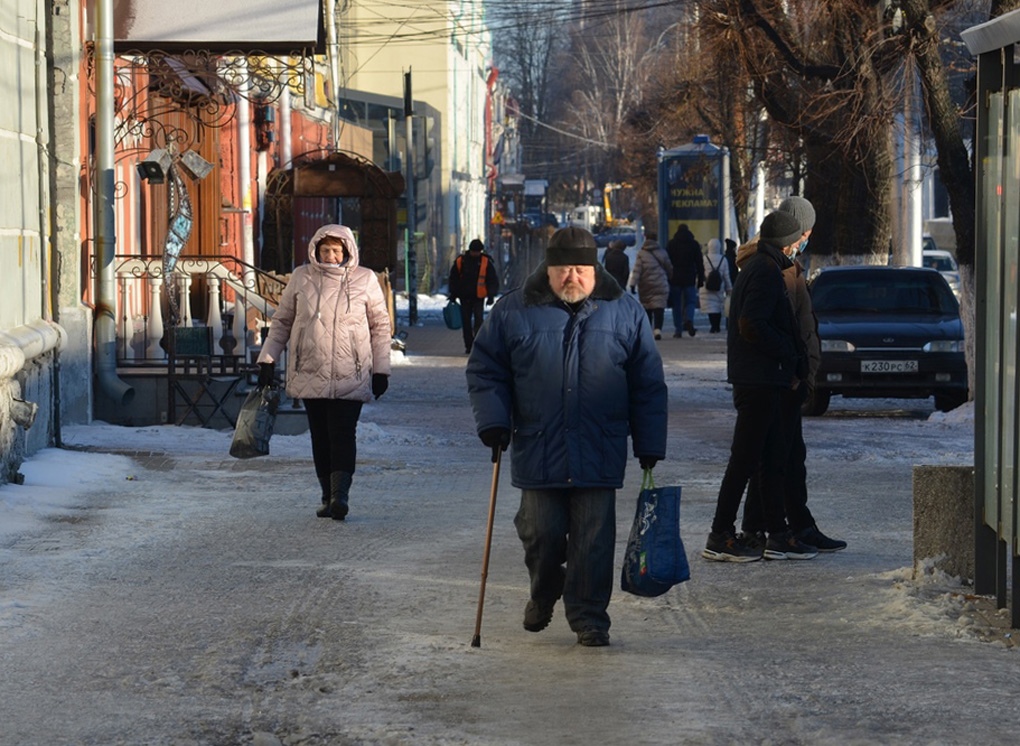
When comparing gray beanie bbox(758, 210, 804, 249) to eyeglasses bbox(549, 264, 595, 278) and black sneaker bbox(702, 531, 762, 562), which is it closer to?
black sneaker bbox(702, 531, 762, 562)

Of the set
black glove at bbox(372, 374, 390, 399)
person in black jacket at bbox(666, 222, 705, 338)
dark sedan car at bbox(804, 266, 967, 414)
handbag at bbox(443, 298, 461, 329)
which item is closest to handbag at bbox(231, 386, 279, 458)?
black glove at bbox(372, 374, 390, 399)

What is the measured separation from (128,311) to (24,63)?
156 inches

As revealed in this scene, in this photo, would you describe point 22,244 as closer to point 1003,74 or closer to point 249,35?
point 249,35

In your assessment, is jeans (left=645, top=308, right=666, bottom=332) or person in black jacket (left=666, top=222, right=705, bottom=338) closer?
jeans (left=645, top=308, right=666, bottom=332)

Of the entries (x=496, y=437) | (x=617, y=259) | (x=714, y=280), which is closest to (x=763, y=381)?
(x=496, y=437)

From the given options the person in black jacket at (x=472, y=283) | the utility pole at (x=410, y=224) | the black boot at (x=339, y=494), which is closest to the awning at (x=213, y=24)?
the black boot at (x=339, y=494)

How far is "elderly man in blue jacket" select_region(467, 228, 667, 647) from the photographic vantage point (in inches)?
277

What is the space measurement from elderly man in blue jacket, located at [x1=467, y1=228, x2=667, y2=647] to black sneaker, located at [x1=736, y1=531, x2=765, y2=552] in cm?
230

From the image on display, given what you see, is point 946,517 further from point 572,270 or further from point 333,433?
point 333,433

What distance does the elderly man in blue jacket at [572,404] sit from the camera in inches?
277

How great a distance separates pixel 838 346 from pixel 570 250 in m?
11.2

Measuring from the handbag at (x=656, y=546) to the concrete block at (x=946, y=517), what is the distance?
165cm

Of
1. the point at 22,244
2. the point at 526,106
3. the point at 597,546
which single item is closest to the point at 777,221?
the point at 597,546

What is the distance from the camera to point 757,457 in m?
9.21
